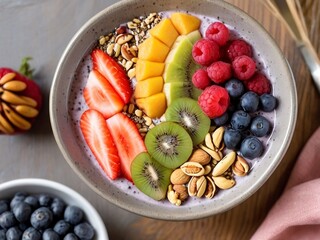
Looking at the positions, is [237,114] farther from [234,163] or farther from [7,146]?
[7,146]

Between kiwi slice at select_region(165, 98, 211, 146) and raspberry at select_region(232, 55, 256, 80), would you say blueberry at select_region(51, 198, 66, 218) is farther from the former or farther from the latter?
raspberry at select_region(232, 55, 256, 80)

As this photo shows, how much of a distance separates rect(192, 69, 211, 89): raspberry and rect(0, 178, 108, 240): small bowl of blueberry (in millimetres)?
293

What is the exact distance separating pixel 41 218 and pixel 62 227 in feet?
0.14

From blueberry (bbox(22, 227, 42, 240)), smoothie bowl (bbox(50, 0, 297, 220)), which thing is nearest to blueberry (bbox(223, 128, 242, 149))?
smoothie bowl (bbox(50, 0, 297, 220))

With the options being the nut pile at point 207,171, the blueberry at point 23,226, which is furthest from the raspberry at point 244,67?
the blueberry at point 23,226

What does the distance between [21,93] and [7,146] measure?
130mm

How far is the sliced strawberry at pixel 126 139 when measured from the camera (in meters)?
1.21

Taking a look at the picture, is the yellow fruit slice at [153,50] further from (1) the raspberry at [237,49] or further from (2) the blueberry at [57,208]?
(2) the blueberry at [57,208]

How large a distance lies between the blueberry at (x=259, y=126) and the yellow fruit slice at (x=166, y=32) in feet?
0.68

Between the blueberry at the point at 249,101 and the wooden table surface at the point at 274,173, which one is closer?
the blueberry at the point at 249,101

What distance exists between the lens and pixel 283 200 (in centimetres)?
122

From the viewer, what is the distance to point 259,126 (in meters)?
1.16

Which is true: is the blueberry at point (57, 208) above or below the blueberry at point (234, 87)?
below

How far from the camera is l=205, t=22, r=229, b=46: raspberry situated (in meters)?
1.17
